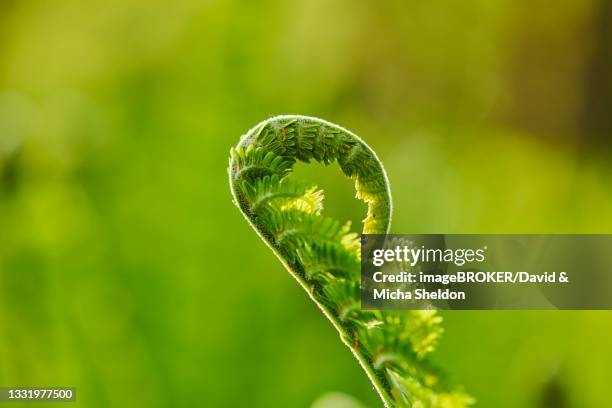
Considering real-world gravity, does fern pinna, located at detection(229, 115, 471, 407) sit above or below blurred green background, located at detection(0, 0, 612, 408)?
below

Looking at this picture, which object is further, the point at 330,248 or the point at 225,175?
the point at 225,175

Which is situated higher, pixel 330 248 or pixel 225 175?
pixel 225 175

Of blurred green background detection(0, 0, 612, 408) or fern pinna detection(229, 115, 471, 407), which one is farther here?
blurred green background detection(0, 0, 612, 408)

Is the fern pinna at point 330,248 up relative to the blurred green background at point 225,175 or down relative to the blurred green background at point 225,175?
down

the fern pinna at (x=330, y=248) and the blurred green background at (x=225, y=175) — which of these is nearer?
the fern pinna at (x=330, y=248)
